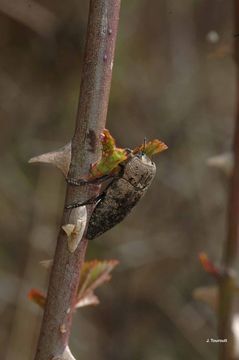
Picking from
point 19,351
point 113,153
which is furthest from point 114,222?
point 19,351

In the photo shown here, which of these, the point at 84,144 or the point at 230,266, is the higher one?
the point at 84,144

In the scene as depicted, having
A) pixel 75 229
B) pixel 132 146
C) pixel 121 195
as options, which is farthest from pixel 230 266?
pixel 132 146

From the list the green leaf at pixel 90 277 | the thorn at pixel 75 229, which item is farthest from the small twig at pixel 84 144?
the green leaf at pixel 90 277

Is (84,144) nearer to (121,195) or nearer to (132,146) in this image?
(121,195)

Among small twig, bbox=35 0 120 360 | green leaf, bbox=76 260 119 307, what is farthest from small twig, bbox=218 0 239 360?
small twig, bbox=35 0 120 360

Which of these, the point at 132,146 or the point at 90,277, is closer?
the point at 90,277

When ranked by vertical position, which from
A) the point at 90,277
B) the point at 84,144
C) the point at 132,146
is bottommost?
the point at 90,277
